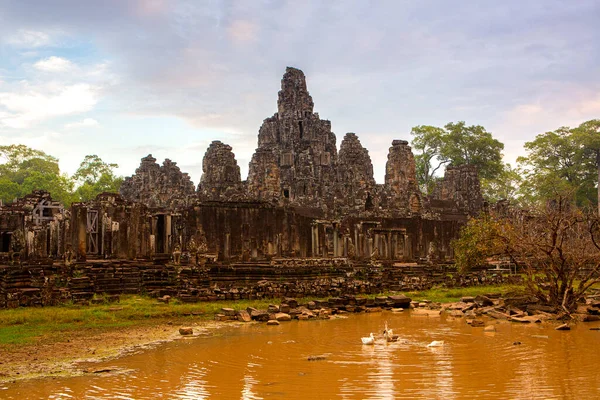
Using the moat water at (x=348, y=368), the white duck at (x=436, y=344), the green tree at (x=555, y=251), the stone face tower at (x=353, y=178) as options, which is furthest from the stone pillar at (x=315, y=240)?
the white duck at (x=436, y=344)

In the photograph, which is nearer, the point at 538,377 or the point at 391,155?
the point at 538,377

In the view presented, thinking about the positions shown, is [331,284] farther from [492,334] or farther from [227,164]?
[227,164]

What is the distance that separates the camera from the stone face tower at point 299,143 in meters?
45.2

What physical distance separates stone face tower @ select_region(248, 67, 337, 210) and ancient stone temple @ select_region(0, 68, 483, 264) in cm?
9

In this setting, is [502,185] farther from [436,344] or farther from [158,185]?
[436,344]

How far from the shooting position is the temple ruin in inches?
899

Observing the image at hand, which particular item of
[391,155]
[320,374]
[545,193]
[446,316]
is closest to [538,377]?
[320,374]

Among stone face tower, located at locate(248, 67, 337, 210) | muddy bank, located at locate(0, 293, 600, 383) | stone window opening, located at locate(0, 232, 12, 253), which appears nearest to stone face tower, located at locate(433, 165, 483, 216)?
stone face tower, located at locate(248, 67, 337, 210)

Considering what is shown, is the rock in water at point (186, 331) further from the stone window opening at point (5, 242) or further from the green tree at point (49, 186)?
the green tree at point (49, 186)

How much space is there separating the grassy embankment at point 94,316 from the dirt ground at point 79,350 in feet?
1.47

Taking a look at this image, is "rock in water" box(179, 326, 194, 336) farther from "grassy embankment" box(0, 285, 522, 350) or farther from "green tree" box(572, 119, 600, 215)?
"green tree" box(572, 119, 600, 215)

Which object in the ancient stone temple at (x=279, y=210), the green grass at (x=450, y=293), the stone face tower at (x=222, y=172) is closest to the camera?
the green grass at (x=450, y=293)

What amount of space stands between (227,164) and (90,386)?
94.2 feet

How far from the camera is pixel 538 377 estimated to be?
8852 mm
